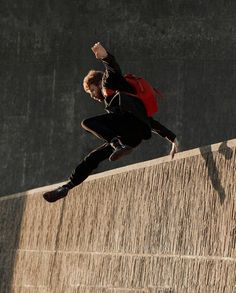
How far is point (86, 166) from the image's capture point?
553 cm

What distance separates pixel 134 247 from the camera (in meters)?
4.92

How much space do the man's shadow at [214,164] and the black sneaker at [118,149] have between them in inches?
31.5

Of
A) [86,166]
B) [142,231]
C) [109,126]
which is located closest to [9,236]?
[86,166]

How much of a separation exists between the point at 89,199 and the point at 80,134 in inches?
196

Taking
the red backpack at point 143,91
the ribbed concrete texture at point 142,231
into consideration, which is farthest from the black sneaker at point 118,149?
the red backpack at point 143,91

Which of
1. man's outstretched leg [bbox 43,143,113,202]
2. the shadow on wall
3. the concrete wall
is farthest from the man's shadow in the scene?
the concrete wall

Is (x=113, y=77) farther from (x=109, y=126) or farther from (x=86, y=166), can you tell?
(x=86, y=166)

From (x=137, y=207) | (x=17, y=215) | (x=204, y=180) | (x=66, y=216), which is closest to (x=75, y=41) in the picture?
(x=17, y=215)

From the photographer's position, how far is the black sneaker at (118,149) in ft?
16.6

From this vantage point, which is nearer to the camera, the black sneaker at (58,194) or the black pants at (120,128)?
the black pants at (120,128)

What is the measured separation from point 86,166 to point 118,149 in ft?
1.59

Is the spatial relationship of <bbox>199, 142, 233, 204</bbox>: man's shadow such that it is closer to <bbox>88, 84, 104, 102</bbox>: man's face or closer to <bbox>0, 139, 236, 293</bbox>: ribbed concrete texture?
<bbox>0, 139, 236, 293</bbox>: ribbed concrete texture

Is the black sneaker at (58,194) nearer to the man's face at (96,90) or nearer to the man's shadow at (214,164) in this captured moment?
the man's face at (96,90)

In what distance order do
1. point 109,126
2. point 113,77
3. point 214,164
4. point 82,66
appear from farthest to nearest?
1. point 82,66
2. point 109,126
3. point 113,77
4. point 214,164
